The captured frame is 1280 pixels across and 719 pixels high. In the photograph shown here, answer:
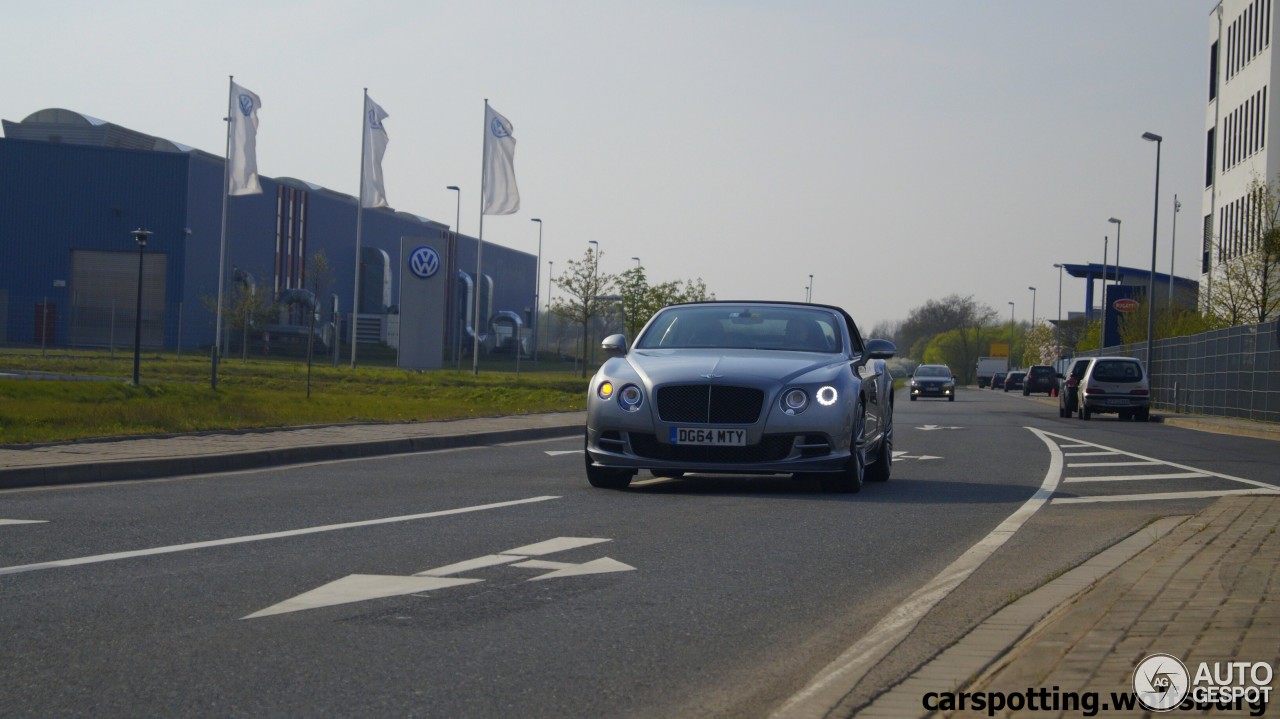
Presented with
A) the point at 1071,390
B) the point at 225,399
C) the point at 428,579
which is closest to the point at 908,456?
the point at 428,579

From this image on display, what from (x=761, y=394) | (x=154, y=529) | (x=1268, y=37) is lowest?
(x=154, y=529)

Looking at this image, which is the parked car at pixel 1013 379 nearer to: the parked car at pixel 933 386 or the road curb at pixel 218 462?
the parked car at pixel 933 386

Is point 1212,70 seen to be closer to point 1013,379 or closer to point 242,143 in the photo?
point 1013,379

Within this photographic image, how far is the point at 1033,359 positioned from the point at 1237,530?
12464 centimetres

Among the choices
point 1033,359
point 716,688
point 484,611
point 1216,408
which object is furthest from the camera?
point 1033,359

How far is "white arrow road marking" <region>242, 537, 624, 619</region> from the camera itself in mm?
5934

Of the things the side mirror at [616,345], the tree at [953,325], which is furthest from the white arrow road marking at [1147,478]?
the tree at [953,325]

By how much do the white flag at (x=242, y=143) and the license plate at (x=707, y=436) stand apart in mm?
34907

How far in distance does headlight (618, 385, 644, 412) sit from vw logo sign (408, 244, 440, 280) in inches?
1345

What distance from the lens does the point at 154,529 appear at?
8.37 metres

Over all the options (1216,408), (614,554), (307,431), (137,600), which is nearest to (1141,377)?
(1216,408)

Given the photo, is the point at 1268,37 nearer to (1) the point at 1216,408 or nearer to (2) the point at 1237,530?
(1) the point at 1216,408

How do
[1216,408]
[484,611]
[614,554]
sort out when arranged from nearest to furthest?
[484,611], [614,554], [1216,408]

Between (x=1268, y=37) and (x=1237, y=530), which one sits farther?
(x=1268, y=37)
